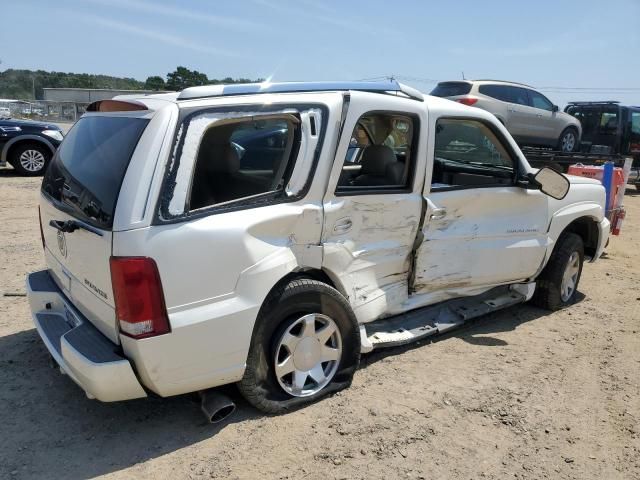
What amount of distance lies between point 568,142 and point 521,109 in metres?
2.39

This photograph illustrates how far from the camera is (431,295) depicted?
402 cm

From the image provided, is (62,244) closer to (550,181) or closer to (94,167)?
(94,167)

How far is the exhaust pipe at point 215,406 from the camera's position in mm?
2896

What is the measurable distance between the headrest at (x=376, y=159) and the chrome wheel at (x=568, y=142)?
37.7 ft

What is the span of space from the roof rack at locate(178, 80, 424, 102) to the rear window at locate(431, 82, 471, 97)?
865 centimetres

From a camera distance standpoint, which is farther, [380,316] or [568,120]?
[568,120]

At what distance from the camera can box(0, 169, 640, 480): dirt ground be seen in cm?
272

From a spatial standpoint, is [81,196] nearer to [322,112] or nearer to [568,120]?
[322,112]

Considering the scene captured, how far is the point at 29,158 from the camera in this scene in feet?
38.8

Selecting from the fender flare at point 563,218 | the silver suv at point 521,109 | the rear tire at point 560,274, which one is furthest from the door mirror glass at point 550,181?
the silver suv at point 521,109

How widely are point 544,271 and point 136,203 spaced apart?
3857 millimetres

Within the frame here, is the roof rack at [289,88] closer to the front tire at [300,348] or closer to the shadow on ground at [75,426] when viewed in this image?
the front tire at [300,348]

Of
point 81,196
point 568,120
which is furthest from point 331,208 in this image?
point 568,120

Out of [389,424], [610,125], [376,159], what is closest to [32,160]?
[376,159]
